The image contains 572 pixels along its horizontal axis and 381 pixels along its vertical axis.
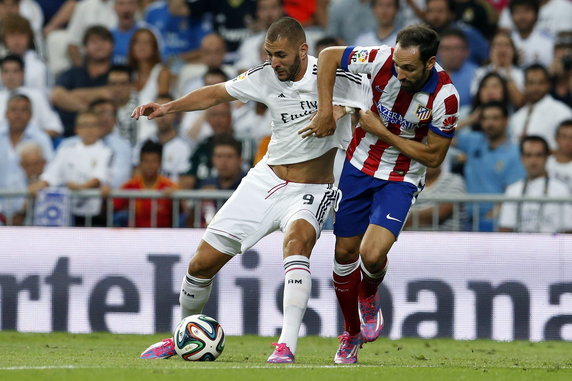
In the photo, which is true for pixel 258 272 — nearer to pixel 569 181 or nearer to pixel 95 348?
pixel 95 348

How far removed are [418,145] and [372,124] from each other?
390 millimetres

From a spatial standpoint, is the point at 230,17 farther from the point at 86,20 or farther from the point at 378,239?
the point at 378,239

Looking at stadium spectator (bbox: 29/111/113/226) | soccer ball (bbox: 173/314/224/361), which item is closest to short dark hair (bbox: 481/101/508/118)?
stadium spectator (bbox: 29/111/113/226)

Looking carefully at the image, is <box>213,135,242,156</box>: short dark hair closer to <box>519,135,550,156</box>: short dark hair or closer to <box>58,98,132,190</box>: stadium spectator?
<box>58,98,132,190</box>: stadium spectator

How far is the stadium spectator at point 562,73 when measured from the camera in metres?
14.1

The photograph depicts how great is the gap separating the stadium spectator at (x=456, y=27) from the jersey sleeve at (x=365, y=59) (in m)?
6.59

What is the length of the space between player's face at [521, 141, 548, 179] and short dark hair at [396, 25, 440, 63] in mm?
5305

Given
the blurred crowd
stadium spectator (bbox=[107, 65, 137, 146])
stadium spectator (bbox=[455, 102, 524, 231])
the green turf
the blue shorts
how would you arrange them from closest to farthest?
the green turf, the blue shorts, the blurred crowd, stadium spectator (bbox=[455, 102, 524, 231]), stadium spectator (bbox=[107, 65, 137, 146])

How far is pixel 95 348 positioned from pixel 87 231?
2.13 metres

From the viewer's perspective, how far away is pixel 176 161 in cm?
1434

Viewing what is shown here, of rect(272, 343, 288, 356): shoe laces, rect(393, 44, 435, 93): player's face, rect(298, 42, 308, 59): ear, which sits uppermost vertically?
rect(298, 42, 308, 59): ear

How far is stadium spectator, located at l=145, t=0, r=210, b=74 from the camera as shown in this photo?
629 inches

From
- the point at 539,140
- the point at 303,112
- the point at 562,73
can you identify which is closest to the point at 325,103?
the point at 303,112

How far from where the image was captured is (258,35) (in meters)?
15.5
